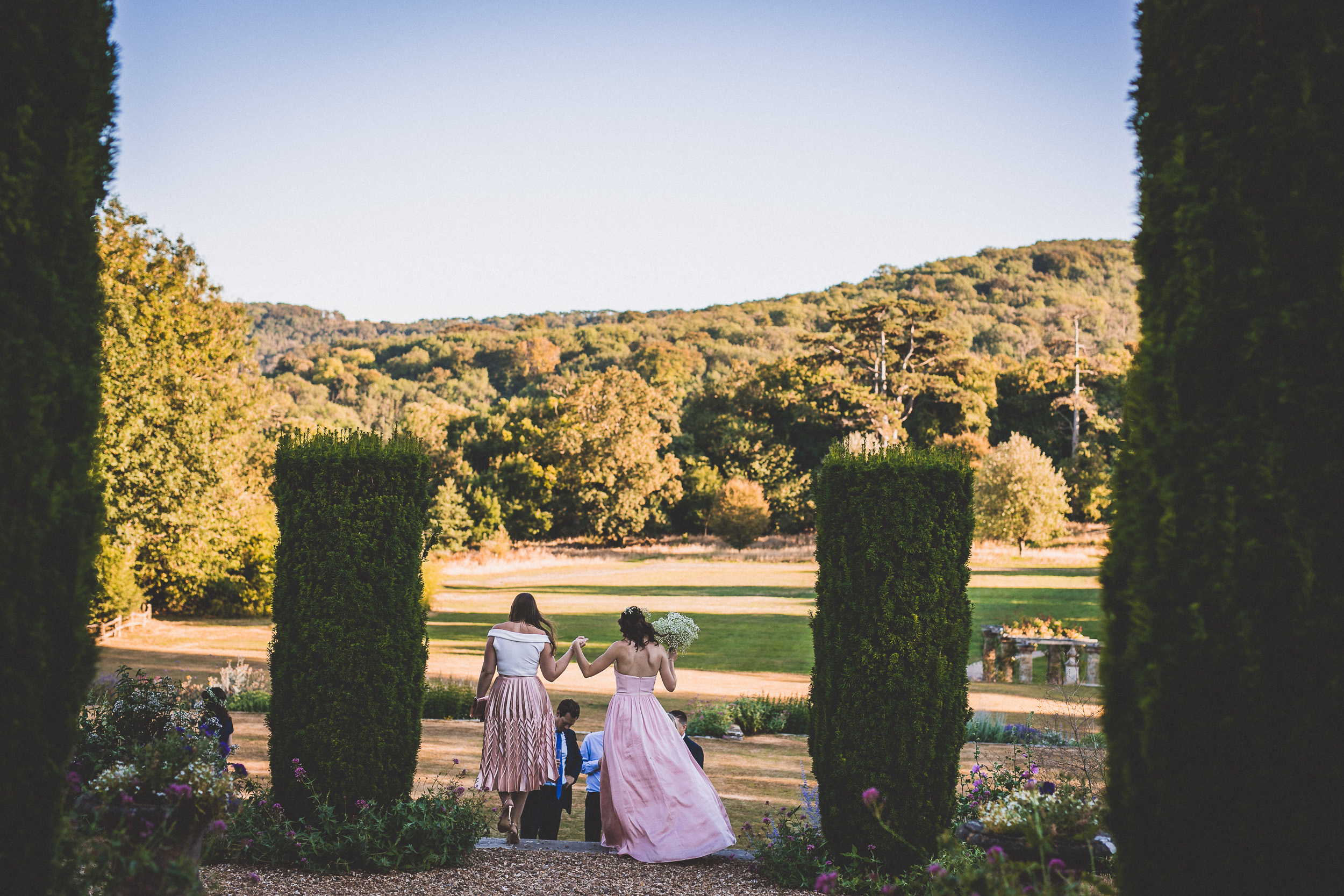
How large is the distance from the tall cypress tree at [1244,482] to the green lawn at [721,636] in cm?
1404

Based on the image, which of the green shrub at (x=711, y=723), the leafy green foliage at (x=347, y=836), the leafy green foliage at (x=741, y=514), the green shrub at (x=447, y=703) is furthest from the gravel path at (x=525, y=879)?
the leafy green foliage at (x=741, y=514)

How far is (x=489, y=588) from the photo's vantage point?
1286 inches

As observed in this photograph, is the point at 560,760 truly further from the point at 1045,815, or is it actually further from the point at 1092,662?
the point at 1092,662

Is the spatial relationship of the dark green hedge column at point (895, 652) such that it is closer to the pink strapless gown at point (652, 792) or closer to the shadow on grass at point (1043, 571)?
the pink strapless gown at point (652, 792)

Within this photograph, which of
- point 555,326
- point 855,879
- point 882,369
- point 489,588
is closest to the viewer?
point 855,879

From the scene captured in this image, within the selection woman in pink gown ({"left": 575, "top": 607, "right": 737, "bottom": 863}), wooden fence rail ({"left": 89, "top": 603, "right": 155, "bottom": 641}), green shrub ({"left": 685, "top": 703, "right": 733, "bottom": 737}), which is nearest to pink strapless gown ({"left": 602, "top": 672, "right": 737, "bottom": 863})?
woman in pink gown ({"left": 575, "top": 607, "right": 737, "bottom": 863})

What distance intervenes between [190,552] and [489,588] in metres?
13.0

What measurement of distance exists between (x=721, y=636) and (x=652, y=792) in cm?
1549

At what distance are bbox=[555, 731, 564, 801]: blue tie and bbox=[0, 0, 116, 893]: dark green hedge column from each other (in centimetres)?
378

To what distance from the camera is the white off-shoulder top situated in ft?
19.4

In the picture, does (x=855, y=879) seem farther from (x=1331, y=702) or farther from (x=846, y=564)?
(x=1331, y=702)

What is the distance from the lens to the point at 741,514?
145ft

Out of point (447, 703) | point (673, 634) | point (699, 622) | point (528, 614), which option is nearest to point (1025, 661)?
point (699, 622)

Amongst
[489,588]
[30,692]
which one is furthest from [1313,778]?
[489,588]
